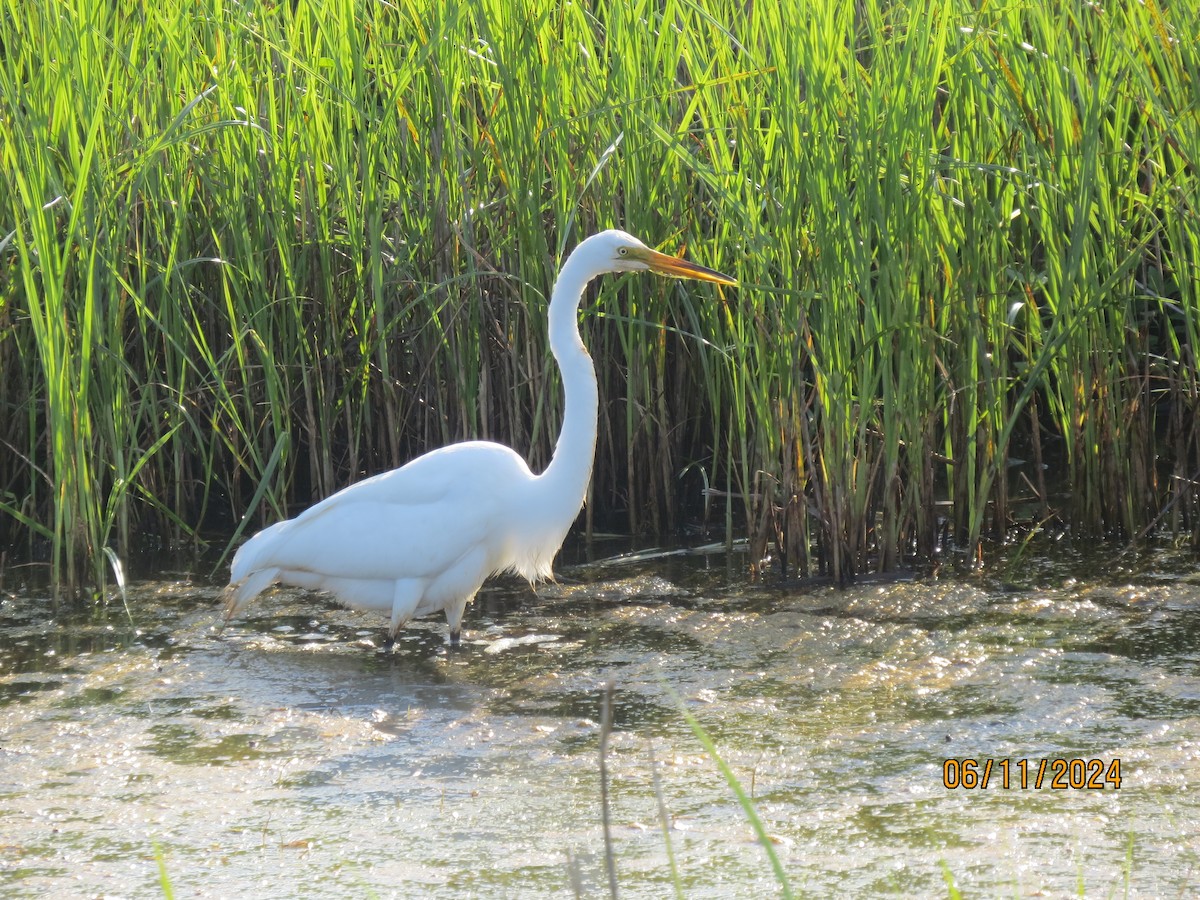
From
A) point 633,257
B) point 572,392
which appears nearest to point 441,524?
point 572,392

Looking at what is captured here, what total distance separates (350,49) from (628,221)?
109 centimetres

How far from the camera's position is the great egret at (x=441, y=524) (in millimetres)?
4293

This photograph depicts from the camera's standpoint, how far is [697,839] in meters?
2.74

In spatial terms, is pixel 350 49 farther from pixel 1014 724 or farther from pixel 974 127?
pixel 1014 724

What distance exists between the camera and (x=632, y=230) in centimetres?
475

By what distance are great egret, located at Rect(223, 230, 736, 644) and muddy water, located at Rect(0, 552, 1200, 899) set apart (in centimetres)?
20

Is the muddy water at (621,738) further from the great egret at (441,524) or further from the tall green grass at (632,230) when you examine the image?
the tall green grass at (632,230)

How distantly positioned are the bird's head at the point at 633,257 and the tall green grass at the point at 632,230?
0.26 metres

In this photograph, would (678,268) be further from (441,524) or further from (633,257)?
(441,524)

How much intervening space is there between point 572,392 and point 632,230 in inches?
29.9
